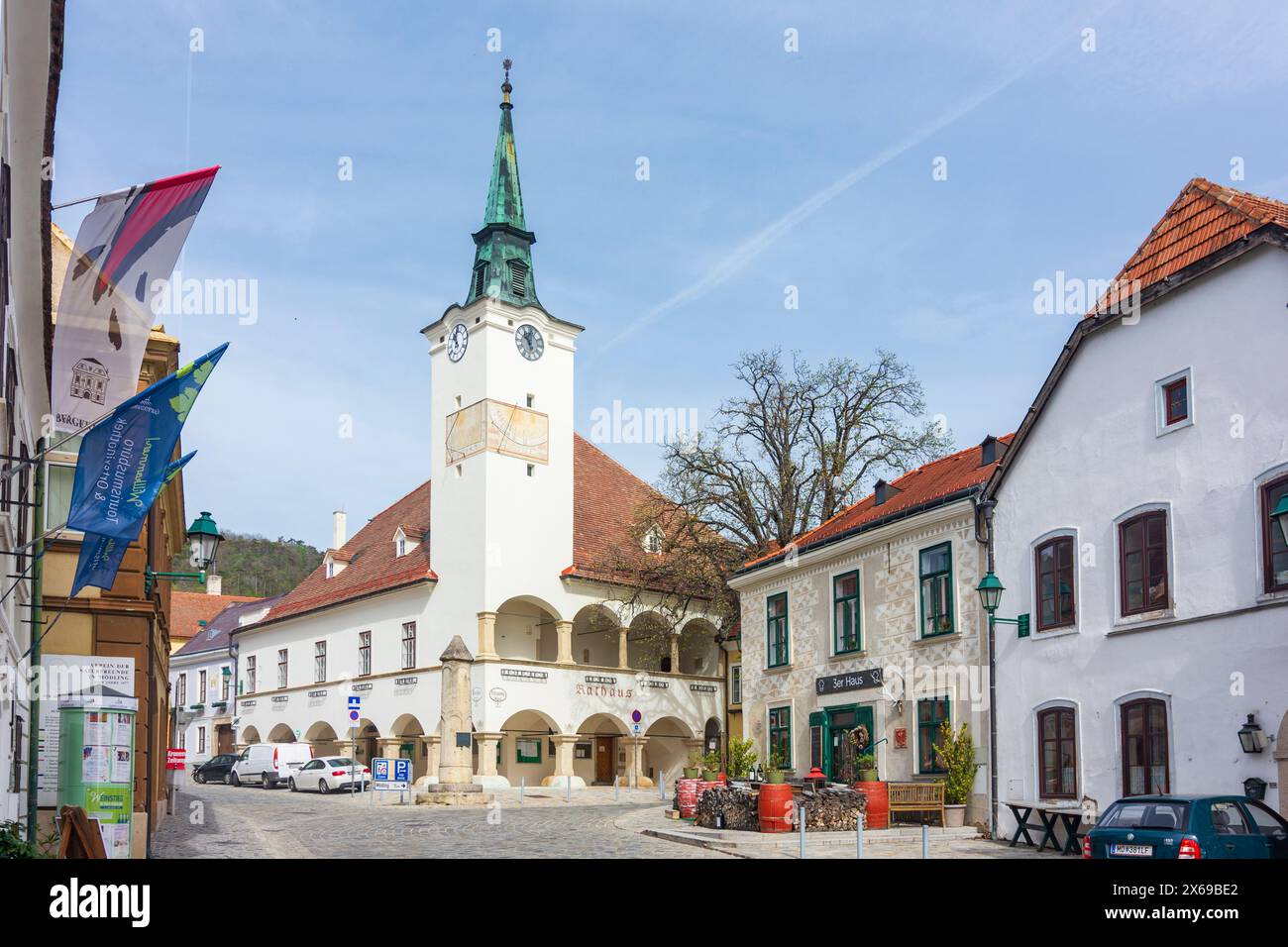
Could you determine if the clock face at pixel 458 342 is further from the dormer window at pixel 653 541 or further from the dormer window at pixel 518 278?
the dormer window at pixel 653 541

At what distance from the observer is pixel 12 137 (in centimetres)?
1262

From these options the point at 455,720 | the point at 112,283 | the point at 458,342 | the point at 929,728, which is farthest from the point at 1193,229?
the point at 458,342

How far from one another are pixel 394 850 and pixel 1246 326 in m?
15.1

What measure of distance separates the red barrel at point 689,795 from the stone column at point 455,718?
10826 millimetres

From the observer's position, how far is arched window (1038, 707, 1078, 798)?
20.9 m

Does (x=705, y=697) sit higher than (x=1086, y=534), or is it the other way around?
(x=1086, y=534)

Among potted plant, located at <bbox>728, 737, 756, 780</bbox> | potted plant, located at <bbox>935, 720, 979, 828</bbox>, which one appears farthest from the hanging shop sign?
potted plant, located at <bbox>935, 720, 979, 828</bbox>

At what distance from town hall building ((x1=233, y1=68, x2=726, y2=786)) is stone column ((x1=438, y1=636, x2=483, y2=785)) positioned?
6.85 meters

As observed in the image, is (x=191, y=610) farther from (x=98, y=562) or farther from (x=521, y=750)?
(x=98, y=562)

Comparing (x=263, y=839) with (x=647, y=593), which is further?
(x=647, y=593)

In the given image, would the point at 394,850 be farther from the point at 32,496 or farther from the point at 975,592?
the point at 975,592
